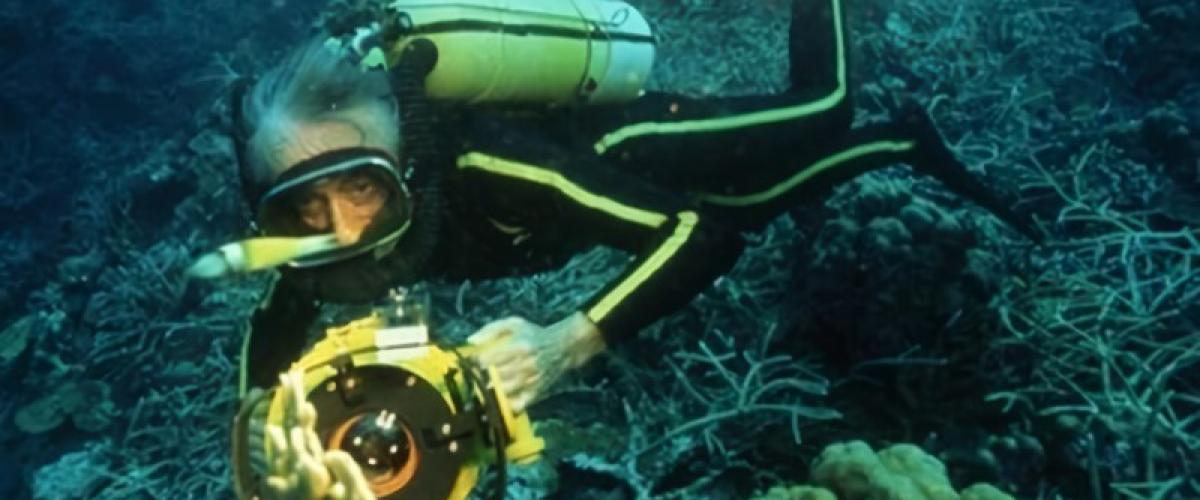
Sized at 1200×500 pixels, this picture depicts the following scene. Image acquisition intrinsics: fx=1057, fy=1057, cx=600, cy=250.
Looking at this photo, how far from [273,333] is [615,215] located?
1205 millimetres

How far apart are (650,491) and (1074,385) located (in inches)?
72.1

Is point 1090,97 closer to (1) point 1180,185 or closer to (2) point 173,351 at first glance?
(1) point 1180,185

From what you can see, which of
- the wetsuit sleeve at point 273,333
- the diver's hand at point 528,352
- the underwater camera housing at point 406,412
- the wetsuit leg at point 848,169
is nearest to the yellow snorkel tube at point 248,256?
the underwater camera housing at point 406,412

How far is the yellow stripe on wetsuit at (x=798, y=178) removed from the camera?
12.6 ft

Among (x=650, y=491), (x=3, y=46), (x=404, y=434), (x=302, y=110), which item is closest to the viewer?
(x=404, y=434)

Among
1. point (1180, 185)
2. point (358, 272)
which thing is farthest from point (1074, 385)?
point (358, 272)

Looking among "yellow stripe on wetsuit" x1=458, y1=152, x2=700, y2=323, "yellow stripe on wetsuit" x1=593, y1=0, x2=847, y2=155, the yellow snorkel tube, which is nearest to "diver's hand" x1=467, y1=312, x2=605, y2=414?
"yellow stripe on wetsuit" x1=458, y1=152, x2=700, y2=323

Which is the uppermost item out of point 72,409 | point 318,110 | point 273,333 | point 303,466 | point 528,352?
point 318,110

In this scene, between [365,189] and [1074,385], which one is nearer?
[365,189]

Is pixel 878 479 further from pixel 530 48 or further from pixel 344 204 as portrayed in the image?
pixel 344 204

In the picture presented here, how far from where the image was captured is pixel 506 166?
285cm

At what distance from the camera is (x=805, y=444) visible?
4.36 metres

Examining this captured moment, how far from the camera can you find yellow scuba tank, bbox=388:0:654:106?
2889 millimetres

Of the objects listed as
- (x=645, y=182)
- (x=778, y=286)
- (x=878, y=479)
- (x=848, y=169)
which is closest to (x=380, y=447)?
(x=645, y=182)
